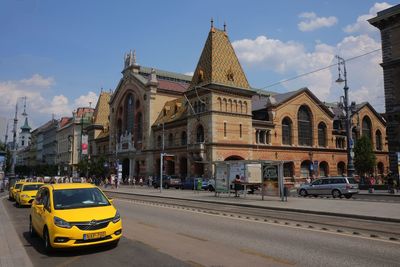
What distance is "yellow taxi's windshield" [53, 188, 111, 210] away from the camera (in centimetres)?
923

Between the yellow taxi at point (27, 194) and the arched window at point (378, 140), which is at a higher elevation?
the arched window at point (378, 140)

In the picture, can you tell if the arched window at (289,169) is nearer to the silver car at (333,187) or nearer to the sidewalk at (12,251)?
the silver car at (333,187)

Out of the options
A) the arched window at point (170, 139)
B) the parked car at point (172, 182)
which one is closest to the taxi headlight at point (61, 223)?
the parked car at point (172, 182)

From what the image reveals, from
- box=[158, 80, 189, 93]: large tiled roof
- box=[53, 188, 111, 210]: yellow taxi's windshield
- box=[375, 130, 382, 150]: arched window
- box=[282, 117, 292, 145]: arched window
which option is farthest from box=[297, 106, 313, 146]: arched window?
box=[53, 188, 111, 210]: yellow taxi's windshield

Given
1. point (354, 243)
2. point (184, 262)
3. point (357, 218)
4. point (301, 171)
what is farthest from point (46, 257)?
point (301, 171)

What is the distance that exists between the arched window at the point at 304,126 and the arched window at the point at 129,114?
96.0 ft

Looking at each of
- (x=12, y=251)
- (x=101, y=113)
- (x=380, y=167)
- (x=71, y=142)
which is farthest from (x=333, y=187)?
(x=71, y=142)

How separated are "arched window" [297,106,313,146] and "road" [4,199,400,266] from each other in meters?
47.4

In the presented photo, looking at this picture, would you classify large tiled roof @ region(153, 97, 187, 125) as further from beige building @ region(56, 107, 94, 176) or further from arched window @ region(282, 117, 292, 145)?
beige building @ region(56, 107, 94, 176)

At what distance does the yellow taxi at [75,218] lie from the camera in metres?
8.16

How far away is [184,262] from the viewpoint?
24.6 ft

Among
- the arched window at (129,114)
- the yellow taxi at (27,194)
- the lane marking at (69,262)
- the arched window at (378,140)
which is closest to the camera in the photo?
the lane marking at (69,262)

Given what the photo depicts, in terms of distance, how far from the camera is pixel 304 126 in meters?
59.0

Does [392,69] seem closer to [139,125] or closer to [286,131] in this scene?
[286,131]
